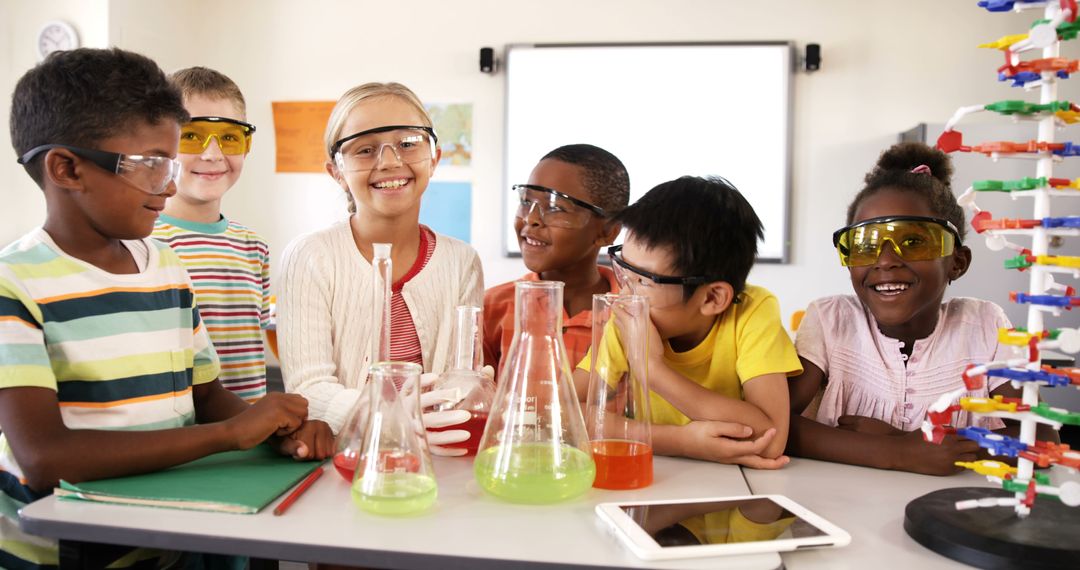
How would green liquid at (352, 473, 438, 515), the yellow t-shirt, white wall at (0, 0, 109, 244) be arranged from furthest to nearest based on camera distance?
white wall at (0, 0, 109, 244) → the yellow t-shirt → green liquid at (352, 473, 438, 515)

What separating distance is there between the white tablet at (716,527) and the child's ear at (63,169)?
0.94 metres

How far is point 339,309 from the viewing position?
170 cm

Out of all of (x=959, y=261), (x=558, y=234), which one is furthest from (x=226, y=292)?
(x=959, y=261)

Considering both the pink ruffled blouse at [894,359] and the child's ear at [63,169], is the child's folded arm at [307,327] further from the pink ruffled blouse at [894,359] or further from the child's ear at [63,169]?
the pink ruffled blouse at [894,359]

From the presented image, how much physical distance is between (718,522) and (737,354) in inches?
22.2

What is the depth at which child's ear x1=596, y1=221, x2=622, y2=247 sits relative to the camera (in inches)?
78.2

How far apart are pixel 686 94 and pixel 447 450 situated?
11.0 ft

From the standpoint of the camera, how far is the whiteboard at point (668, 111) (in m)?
4.13

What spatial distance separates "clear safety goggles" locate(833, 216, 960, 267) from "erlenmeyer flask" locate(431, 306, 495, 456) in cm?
73

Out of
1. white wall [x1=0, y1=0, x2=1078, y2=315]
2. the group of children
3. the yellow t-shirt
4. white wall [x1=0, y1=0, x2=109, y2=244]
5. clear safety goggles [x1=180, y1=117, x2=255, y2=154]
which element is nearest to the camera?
the group of children

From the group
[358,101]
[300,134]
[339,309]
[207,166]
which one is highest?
[300,134]

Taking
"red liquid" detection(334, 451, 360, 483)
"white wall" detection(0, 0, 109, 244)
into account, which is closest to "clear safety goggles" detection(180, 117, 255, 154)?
"red liquid" detection(334, 451, 360, 483)

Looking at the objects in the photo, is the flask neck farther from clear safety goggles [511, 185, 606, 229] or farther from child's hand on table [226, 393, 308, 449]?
clear safety goggles [511, 185, 606, 229]

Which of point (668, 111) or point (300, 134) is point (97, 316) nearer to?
point (668, 111)
